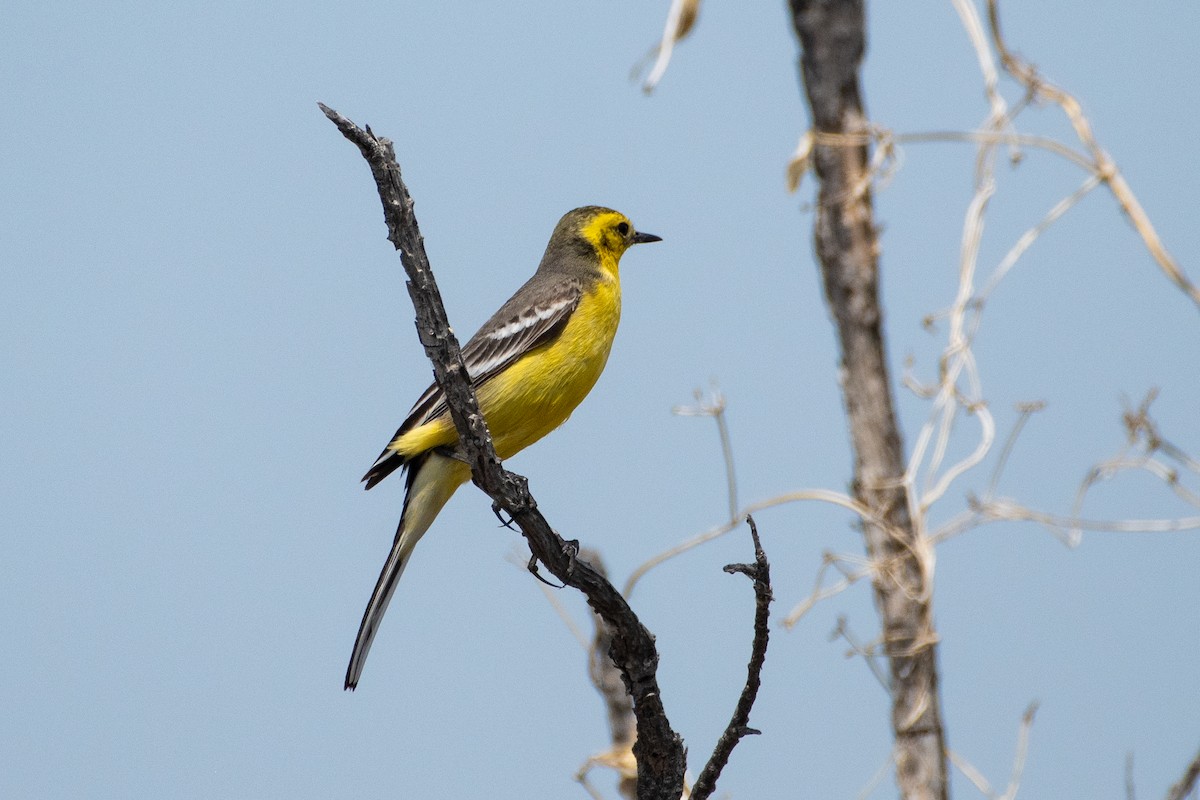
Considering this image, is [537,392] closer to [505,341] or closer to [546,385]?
[546,385]

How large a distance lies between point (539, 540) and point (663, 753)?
40.7 inches

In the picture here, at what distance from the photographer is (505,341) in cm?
733

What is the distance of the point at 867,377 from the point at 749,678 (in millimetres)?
2405

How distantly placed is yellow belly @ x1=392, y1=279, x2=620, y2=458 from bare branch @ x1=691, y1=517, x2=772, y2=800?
2266 millimetres

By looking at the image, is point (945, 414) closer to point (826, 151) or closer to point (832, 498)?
point (832, 498)

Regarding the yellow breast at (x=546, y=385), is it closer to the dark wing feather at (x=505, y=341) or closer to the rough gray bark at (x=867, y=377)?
the dark wing feather at (x=505, y=341)

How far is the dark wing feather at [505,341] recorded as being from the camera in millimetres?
7105

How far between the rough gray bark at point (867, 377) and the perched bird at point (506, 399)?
4.41 ft

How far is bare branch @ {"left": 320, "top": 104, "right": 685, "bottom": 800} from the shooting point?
4949 millimetres

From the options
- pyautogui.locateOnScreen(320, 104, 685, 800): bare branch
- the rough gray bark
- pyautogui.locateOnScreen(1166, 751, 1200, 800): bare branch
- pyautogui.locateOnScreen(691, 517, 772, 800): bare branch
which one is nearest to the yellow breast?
pyautogui.locateOnScreen(320, 104, 685, 800): bare branch

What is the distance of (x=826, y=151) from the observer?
7293 millimetres

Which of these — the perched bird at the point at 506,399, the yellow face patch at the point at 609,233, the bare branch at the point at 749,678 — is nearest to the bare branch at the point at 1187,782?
the bare branch at the point at 749,678

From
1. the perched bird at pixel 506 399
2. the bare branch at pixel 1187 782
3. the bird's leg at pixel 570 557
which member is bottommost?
the bare branch at pixel 1187 782

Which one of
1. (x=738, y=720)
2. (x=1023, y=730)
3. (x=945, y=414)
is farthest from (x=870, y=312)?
(x=738, y=720)
